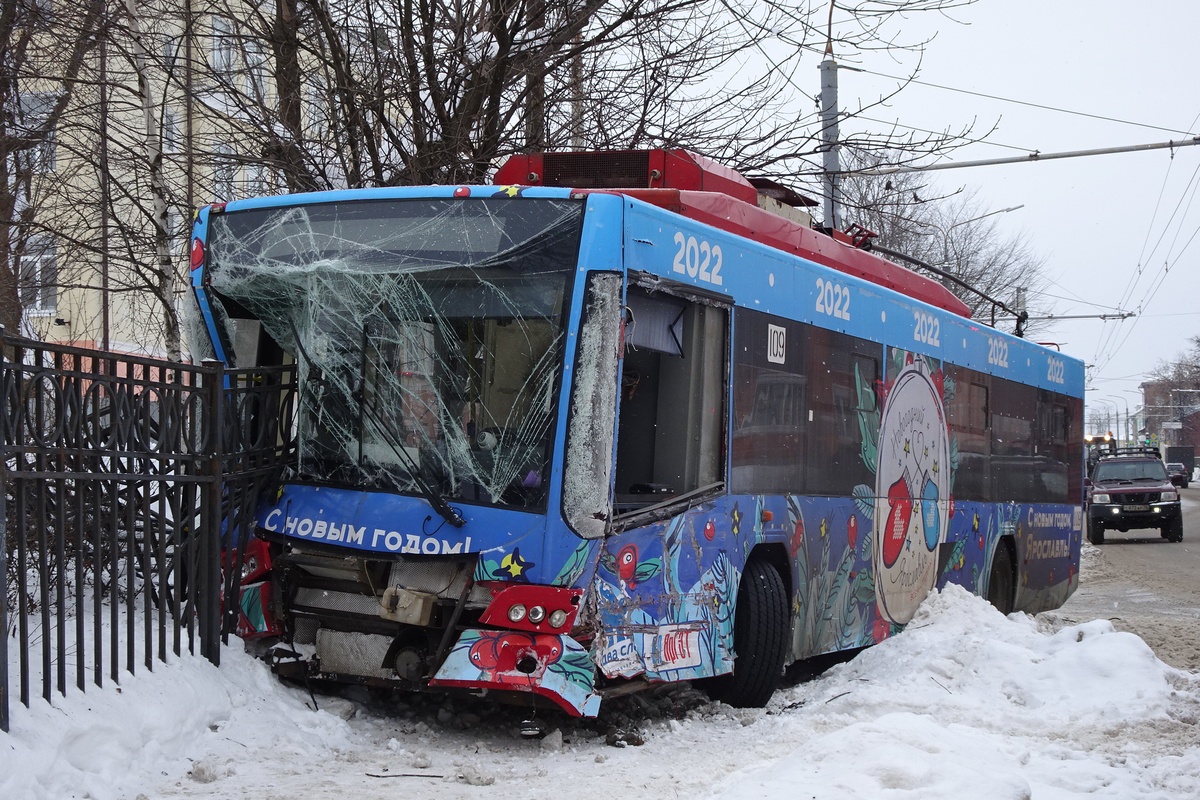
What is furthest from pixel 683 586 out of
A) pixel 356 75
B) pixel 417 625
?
pixel 356 75

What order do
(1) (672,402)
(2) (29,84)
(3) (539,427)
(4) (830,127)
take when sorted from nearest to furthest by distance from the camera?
(3) (539,427), (1) (672,402), (4) (830,127), (2) (29,84)

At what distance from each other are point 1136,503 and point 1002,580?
20.7 m

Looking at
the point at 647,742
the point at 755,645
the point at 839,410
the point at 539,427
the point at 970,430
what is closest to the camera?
the point at 539,427

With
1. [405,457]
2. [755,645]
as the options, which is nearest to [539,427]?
[405,457]

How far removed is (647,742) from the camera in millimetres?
6742

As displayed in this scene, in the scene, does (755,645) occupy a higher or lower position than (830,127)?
lower

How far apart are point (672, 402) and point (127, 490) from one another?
2.99 m

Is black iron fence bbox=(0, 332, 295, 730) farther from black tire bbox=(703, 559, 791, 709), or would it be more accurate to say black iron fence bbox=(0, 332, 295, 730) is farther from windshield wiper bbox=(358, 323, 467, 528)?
black tire bbox=(703, 559, 791, 709)

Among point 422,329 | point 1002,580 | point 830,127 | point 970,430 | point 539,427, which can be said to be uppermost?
point 830,127

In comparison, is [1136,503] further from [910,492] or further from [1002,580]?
[910,492]

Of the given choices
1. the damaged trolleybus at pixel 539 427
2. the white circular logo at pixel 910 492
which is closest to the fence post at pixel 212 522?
the damaged trolleybus at pixel 539 427

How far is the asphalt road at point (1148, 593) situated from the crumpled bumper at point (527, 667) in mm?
6082

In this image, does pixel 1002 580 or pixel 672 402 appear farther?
pixel 1002 580

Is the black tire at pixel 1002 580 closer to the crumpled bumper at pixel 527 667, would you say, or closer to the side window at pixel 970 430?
the side window at pixel 970 430
